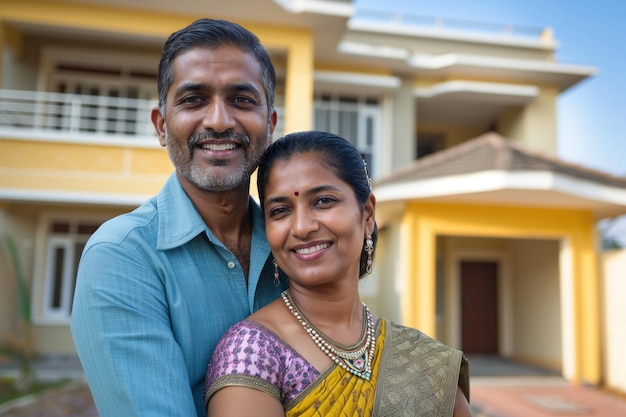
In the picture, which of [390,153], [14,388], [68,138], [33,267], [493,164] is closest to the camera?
[493,164]

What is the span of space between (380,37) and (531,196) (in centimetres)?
551

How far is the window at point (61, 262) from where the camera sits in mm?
10547

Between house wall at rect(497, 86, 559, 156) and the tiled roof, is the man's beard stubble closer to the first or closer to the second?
the tiled roof

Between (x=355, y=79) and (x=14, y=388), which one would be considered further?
(x=355, y=79)

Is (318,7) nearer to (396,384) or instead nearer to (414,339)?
(414,339)

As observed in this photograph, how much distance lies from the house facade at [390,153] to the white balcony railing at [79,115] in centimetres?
4

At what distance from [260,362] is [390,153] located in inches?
391

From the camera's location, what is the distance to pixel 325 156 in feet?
5.58

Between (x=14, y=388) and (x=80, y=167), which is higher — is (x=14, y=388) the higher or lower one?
the lower one

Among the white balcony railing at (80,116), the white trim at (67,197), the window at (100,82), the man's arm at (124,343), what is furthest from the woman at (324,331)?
the window at (100,82)

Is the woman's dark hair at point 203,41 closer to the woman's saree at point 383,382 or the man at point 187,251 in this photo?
the man at point 187,251

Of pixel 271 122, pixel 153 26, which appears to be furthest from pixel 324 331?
pixel 153 26

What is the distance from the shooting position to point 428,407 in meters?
1.64

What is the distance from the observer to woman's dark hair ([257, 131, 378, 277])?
171 cm
